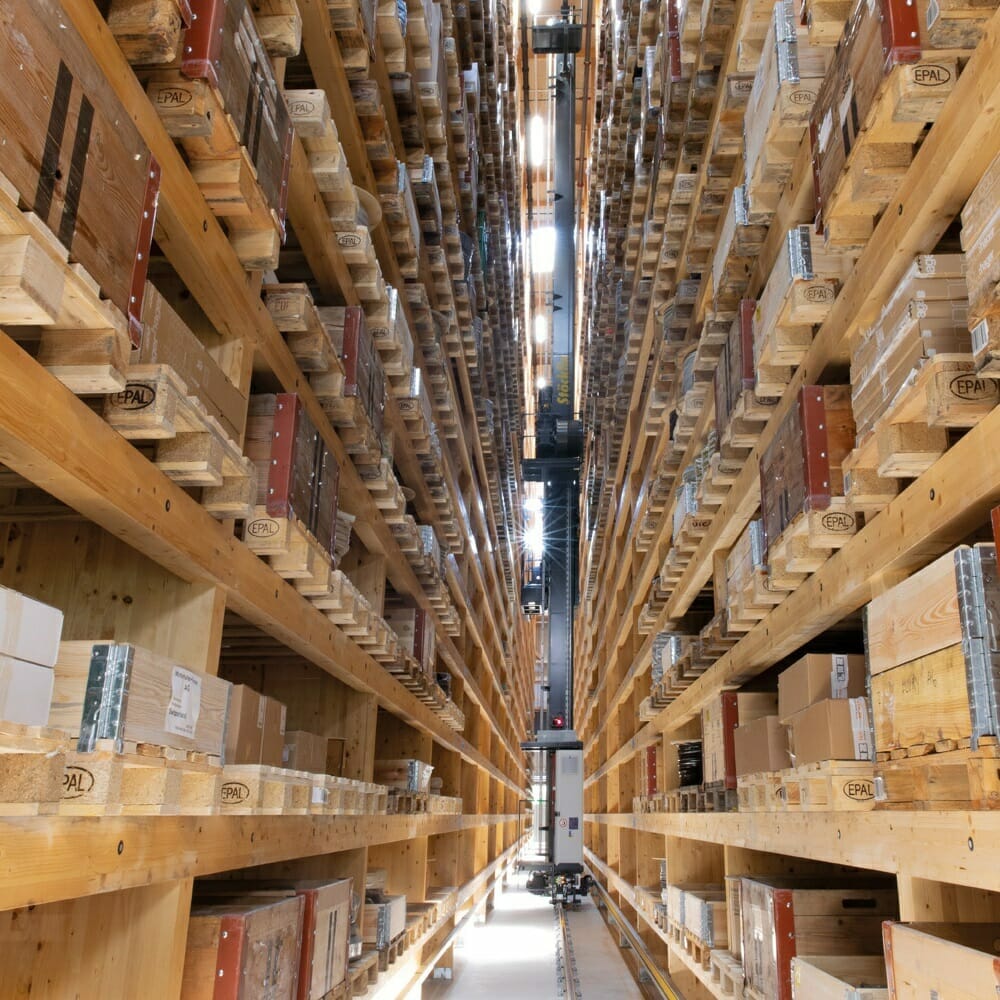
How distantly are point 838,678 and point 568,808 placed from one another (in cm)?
2016

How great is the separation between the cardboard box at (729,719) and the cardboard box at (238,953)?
9.26 feet

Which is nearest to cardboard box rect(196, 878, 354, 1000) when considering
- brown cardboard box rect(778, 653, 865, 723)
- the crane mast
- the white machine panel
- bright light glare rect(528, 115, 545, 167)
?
brown cardboard box rect(778, 653, 865, 723)

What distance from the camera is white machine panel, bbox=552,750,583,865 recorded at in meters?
22.5

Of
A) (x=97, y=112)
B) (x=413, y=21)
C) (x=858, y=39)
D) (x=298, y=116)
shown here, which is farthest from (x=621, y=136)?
(x=97, y=112)

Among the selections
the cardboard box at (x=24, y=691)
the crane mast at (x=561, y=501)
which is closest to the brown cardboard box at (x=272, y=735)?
the cardboard box at (x=24, y=691)

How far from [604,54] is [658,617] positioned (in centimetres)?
823

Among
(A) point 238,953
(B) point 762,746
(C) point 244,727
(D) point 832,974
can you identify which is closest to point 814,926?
(D) point 832,974

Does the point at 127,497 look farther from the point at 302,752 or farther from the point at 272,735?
the point at 302,752

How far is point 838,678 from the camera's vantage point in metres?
4.18

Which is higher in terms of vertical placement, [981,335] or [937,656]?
[981,335]

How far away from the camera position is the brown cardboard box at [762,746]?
4.92m

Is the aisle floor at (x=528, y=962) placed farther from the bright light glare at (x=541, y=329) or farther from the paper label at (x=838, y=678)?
the bright light glare at (x=541, y=329)

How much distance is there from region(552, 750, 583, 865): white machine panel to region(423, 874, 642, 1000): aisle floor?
312cm

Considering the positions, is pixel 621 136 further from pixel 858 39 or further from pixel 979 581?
pixel 979 581
